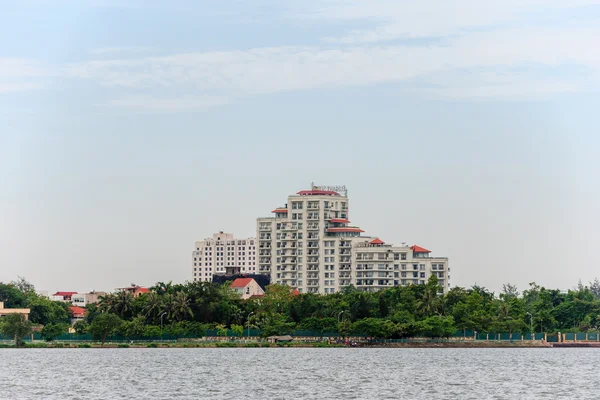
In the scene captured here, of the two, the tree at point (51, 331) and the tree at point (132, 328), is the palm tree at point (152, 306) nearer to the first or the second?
the tree at point (132, 328)

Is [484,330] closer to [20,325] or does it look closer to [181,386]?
[20,325]

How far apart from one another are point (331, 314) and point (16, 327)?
46053mm

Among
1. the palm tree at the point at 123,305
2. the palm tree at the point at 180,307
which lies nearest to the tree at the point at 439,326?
the palm tree at the point at 180,307

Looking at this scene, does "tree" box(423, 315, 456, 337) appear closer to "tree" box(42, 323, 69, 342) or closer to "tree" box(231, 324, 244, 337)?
"tree" box(231, 324, 244, 337)

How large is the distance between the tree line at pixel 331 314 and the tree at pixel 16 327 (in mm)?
265

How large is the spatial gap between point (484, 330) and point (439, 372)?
194 ft

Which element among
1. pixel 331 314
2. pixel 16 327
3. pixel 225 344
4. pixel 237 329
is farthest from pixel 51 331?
pixel 331 314

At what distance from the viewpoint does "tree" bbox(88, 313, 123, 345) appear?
513 feet

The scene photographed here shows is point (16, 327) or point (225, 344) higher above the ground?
point (16, 327)

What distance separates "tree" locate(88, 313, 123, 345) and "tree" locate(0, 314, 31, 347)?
9142 millimetres

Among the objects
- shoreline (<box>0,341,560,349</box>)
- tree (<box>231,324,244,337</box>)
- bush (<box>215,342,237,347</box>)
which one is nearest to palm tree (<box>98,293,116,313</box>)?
shoreline (<box>0,341,560,349</box>)

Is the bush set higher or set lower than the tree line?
lower

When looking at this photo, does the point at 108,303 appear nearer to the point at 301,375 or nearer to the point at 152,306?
the point at 152,306

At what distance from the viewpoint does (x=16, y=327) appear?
512ft
